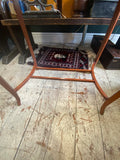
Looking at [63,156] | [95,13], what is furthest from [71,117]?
[95,13]

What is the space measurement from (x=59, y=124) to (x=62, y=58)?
1032 millimetres

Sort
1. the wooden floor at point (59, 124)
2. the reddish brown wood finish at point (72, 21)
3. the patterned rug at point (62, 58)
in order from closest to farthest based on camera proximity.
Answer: the wooden floor at point (59, 124)
the reddish brown wood finish at point (72, 21)
the patterned rug at point (62, 58)

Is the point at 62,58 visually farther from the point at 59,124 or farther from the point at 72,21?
the point at 59,124

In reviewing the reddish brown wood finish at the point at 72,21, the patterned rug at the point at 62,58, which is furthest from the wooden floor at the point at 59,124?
the reddish brown wood finish at the point at 72,21

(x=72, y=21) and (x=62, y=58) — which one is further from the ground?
(x=72, y=21)

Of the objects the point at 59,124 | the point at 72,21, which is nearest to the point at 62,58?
the point at 72,21

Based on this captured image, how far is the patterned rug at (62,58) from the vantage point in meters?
1.21

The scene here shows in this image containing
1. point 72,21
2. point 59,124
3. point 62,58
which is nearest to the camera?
point 59,124

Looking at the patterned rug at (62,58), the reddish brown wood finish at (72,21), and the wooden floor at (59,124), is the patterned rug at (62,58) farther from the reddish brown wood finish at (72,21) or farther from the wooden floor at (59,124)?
the reddish brown wood finish at (72,21)

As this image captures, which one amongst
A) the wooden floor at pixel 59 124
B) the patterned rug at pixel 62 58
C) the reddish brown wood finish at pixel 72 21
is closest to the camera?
the wooden floor at pixel 59 124

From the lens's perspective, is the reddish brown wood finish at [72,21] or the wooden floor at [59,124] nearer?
the wooden floor at [59,124]

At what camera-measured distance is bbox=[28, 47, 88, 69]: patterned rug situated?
1213mm

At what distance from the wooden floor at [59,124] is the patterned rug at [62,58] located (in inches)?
15.0

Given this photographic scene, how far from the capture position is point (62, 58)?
4.42ft
